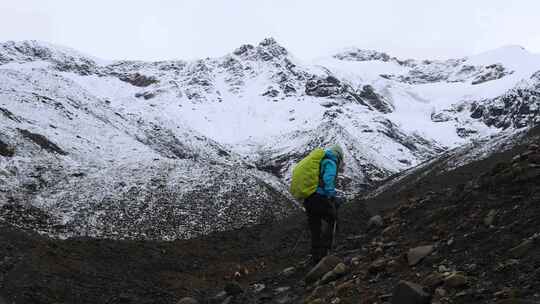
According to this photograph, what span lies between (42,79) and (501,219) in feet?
235

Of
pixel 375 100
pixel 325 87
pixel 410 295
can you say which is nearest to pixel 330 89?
pixel 325 87

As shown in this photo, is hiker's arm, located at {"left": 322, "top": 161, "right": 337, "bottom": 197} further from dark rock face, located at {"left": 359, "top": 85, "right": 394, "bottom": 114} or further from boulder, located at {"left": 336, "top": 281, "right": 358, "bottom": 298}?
dark rock face, located at {"left": 359, "top": 85, "right": 394, "bottom": 114}

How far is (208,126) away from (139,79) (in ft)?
123

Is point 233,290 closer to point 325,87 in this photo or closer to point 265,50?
point 325,87

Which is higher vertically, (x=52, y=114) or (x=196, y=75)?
(x=196, y=75)

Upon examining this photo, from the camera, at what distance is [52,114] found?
55.1 metres

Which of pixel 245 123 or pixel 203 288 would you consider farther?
pixel 245 123

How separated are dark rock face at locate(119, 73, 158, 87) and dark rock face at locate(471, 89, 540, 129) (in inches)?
2747

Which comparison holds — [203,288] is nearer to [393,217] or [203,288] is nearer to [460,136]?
[393,217]

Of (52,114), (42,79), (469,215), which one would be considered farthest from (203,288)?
(42,79)

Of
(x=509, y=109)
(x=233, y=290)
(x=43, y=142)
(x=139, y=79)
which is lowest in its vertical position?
(x=233, y=290)

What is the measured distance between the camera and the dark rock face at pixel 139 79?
123250 mm

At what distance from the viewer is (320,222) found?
1162 centimetres

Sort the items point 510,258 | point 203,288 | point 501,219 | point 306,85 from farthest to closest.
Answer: point 306,85, point 203,288, point 501,219, point 510,258
